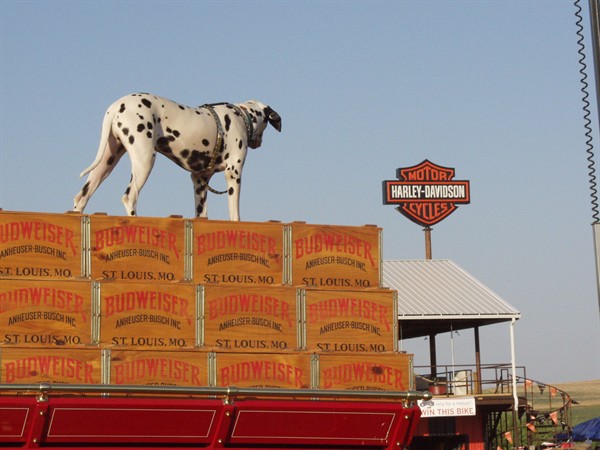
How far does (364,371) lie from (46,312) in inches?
121

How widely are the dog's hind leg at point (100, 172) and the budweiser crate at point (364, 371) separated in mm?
3199

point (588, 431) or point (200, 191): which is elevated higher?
point (200, 191)

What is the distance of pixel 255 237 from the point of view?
11.4m

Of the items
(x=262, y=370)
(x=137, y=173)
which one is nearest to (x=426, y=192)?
(x=137, y=173)

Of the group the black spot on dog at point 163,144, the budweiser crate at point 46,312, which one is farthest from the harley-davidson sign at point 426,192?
the budweiser crate at point 46,312

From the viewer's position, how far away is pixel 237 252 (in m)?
11.3

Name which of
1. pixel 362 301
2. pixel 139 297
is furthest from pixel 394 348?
pixel 139 297

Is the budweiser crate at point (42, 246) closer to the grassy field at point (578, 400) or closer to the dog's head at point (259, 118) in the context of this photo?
the dog's head at point (259, 118)

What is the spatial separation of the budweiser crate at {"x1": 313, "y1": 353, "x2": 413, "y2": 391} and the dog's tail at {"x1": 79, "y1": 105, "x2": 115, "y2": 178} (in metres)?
3.26

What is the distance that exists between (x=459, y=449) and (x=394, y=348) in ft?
89.5

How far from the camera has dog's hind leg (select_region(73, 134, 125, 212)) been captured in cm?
1254

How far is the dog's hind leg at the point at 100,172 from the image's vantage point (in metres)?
12.5

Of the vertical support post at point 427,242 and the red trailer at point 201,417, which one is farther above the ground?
the vertical support post at point 427,242

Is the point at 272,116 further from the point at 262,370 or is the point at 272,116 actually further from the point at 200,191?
the point at 262,370
